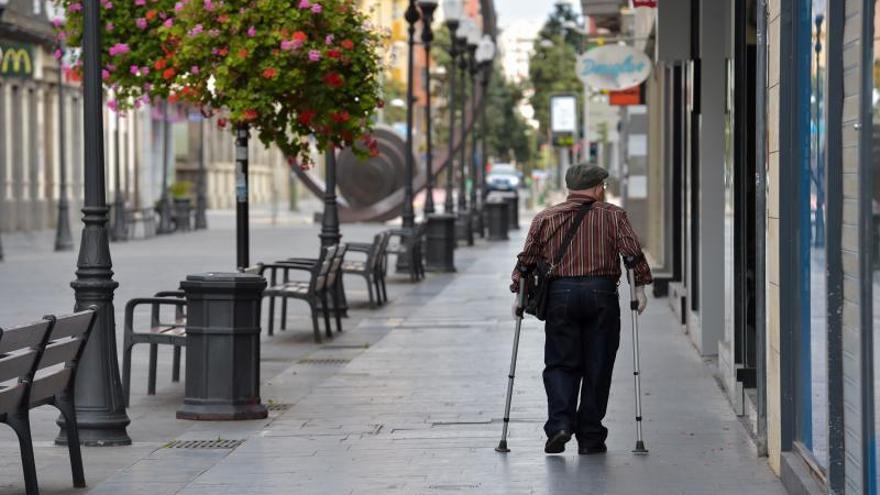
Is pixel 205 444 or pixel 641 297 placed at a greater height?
pixel 641 297

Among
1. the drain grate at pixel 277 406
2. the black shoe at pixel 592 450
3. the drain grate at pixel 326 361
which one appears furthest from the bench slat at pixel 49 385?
the drain grate at pixel 326 361

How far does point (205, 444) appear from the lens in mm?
11562

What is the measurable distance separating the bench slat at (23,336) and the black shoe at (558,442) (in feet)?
10.0

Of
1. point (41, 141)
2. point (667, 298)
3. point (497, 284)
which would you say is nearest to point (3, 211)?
point (41, 141)

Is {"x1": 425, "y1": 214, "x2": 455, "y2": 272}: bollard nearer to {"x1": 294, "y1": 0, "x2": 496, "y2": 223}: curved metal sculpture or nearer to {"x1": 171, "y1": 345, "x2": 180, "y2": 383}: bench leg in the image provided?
{"x1": 171, "y1": 345, "x2": 180, "y2": 383}: bench leg

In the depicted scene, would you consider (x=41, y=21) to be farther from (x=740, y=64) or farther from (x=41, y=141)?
(x=740, y=64)

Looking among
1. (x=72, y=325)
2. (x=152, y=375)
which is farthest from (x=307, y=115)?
(x=72, y=325)

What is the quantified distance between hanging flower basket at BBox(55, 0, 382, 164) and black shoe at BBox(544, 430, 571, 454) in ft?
23.1

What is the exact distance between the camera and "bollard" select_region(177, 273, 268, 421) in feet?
41.0

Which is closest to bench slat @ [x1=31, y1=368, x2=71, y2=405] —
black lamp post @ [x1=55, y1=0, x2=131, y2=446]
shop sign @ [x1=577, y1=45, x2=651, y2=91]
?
black lamp post @ [x1=55, y1=0, x2=131, y2=446]

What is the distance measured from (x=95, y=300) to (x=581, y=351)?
2871mm

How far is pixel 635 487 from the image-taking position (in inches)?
380

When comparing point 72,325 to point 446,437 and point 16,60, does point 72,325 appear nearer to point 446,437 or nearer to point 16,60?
point 446,437

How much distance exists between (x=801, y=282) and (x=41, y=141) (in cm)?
5011
